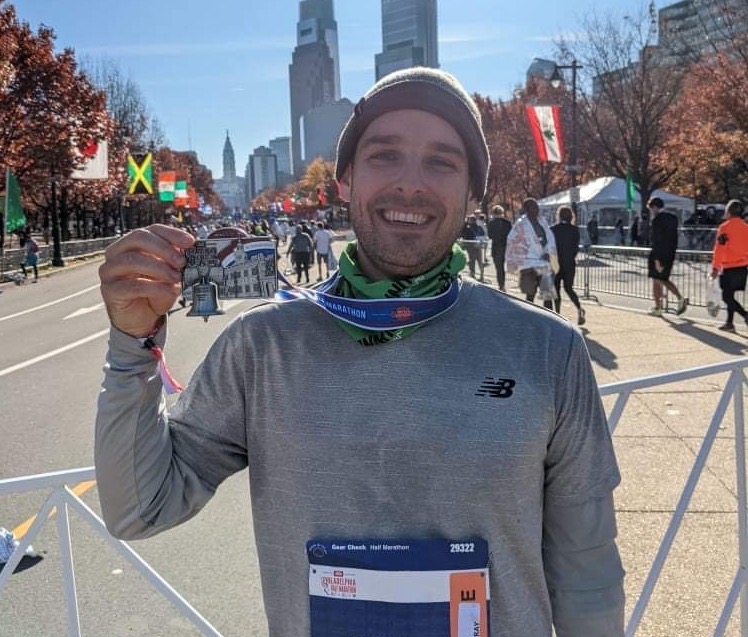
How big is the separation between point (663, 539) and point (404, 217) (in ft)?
6.77

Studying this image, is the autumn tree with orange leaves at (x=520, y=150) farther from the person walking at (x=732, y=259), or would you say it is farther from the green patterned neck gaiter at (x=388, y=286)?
the green patterned neck gaiter at (x=388, y=286)

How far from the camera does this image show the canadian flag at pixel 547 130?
2130cm

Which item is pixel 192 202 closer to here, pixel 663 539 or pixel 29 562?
pixel 29 562

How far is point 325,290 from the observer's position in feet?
5.65

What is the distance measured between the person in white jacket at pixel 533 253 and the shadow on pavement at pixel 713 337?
211 centimetres

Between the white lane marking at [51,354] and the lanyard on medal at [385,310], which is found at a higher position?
the lanyard on medal at [385,310]

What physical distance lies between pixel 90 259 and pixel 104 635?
35.5 meters

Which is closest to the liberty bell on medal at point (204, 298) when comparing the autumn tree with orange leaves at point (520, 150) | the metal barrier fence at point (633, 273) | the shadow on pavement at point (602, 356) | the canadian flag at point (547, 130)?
the shadow on pavement at point (602, 356)

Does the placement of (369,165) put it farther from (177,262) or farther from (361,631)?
A: (361,631)

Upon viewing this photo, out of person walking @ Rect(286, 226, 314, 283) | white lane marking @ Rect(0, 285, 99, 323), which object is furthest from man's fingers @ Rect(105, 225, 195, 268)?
person walking @ Rect(286, 226, 314, 283)

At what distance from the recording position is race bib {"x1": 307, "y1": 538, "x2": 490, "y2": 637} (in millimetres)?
1529

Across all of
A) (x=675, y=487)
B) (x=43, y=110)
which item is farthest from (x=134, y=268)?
(x=43, y=110)

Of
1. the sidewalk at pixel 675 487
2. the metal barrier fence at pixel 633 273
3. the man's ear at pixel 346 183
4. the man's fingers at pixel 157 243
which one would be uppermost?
the man's ear at pixel 346 183

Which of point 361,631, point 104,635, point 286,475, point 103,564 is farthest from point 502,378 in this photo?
point 103,564
